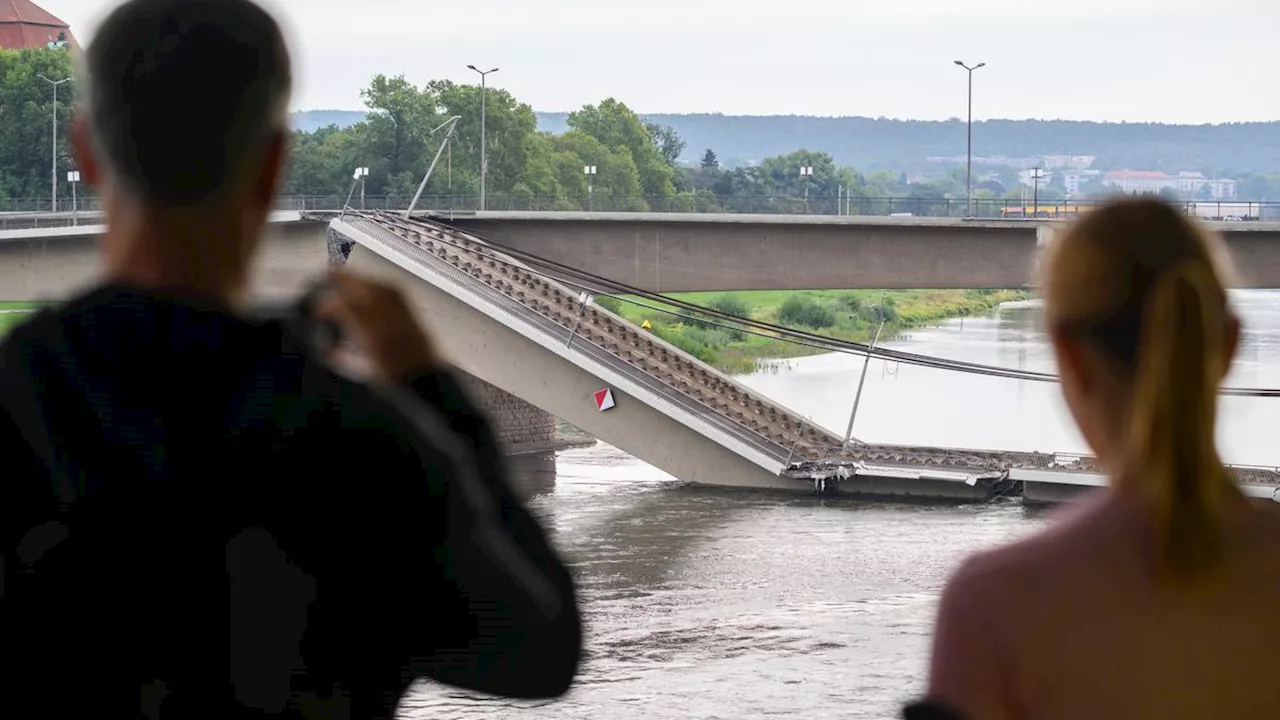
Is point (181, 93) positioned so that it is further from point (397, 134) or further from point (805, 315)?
point (805, 315)

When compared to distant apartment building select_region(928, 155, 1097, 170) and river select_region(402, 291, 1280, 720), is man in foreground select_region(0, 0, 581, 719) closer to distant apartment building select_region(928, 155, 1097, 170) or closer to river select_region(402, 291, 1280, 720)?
river select_region(402, 291, 1280, 720)

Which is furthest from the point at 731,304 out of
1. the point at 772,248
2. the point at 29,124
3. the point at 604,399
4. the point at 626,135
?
the point at 604,399

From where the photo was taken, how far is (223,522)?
1.21 meters

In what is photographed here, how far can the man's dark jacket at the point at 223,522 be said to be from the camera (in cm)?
120

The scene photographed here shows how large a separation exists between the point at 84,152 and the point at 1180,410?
2.77ft

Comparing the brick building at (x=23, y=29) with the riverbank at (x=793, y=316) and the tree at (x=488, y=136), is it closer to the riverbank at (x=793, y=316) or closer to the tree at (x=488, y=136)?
the tree at (x=488, y=136)

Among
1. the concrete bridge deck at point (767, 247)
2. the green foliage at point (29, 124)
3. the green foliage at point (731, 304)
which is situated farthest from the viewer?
the green foliage at point (731, 304)

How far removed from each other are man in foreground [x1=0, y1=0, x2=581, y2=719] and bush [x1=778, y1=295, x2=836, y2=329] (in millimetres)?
60070

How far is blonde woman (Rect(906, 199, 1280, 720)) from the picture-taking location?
1370 mm

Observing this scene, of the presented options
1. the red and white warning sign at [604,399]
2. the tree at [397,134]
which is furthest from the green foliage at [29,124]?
the red and white warning sign at [604,399]

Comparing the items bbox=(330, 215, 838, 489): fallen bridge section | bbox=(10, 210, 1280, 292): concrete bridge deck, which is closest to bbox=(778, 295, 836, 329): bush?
bbox=(10, 210, 1280, 292): concrete bridge deck

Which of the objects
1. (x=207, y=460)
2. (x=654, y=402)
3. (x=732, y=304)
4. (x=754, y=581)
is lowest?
(x=754, y=581)

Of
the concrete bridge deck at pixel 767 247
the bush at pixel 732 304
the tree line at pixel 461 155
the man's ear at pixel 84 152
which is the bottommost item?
the bush at pixel 732 304

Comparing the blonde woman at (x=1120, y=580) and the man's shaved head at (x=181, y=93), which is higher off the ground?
the man's shaved head at (x=181, y=93)
